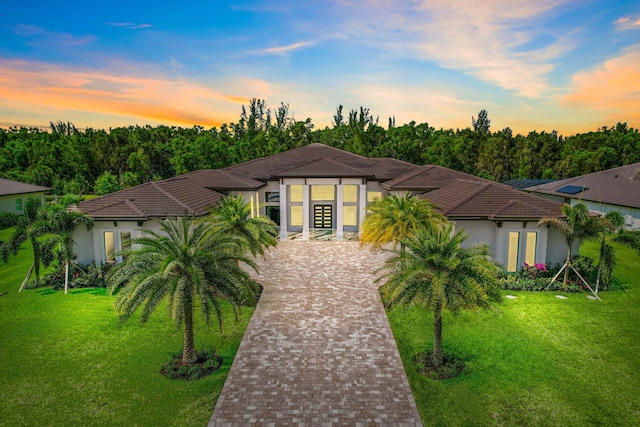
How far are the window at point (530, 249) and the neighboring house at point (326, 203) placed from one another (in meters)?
0.04

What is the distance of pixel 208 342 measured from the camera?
38.7 feet

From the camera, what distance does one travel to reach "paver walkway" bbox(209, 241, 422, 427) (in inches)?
327

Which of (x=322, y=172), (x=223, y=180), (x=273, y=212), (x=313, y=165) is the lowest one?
(x=273, y=212)

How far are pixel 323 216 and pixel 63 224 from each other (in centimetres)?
1779

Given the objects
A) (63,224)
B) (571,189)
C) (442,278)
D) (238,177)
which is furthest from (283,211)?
(571,189)

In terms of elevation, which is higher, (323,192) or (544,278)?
(323,192)

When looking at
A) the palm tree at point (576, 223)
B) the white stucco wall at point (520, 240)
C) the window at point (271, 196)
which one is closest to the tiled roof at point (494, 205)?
the white stucco wall at point (520, 240)

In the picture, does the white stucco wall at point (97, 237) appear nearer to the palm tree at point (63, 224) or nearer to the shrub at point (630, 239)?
the palm tree at point (63, 224)

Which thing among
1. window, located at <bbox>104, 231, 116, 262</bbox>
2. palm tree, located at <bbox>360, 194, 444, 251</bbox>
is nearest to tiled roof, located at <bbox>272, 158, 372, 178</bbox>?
palm tree, located at <bbox>360, 194, 444, 251</bbox>

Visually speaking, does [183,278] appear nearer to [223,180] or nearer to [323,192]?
[223,180]

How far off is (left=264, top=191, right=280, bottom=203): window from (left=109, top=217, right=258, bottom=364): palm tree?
18.2m

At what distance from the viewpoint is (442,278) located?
30.8 ft

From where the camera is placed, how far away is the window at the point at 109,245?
60.8ft

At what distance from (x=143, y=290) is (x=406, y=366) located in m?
7.29
